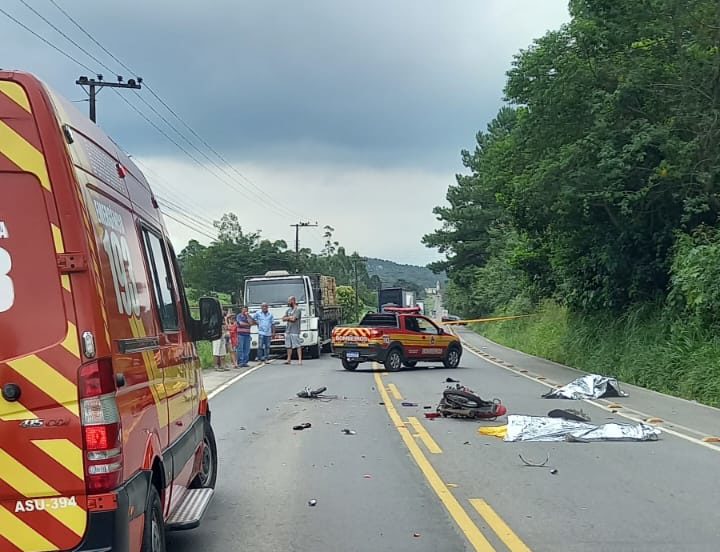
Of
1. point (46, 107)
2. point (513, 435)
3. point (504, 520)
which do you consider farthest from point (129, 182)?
point (513, 435)

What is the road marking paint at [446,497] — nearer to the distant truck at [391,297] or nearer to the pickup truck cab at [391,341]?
the pickup truck cab at [391,341]

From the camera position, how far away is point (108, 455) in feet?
12.8

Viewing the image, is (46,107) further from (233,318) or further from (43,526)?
(233,318)

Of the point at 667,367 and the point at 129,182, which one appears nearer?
the point at 129,182

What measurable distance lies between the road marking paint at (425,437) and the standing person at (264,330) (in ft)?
48.9

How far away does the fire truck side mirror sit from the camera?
696cm

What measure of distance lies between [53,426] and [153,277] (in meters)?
2.00

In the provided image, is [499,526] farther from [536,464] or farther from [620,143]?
[620,143]

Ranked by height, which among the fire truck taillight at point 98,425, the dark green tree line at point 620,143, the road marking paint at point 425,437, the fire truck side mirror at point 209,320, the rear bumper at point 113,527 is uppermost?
the dark green tree line at point 620,143

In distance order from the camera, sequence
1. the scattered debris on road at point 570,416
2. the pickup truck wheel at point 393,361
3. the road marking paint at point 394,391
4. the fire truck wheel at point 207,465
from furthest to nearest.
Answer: the pickup truck wheel at point 393,361 < the road marking paint at point 394,391 < the scattered debris on road at point 570,416 < the fire truck wheel at point 207,465

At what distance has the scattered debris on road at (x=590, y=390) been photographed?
17.2 metres

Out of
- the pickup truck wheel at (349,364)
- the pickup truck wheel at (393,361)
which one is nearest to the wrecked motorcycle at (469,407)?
the pickup truck wheel at (393,361)

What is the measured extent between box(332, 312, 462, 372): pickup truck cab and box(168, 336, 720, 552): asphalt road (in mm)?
9304

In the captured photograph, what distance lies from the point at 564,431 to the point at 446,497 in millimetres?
4120
